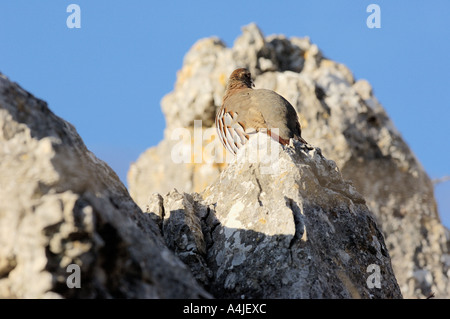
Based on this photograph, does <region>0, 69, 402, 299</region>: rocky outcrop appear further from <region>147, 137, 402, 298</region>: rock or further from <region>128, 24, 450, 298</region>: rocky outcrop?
<region>128, 24, 450, 298</region>: rocky outcrop

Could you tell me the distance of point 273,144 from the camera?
5.70 meters

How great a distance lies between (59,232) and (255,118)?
5.10 meters

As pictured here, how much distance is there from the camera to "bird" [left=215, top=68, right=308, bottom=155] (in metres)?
7.99

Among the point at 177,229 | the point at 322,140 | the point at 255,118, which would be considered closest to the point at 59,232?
the point at 177,229

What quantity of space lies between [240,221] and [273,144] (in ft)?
2.70

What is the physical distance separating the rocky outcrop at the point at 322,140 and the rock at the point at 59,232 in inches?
442

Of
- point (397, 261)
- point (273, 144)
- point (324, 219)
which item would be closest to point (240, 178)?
point (273, 144)

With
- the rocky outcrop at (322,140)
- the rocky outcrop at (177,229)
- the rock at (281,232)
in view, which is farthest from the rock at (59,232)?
the rocky outcrop at (322,140)

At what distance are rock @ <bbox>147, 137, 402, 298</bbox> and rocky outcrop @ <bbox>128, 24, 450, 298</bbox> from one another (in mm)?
9251

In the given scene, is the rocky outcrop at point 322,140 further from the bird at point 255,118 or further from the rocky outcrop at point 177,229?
the rocky outcrop at point 177,229

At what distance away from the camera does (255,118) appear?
8.34 m

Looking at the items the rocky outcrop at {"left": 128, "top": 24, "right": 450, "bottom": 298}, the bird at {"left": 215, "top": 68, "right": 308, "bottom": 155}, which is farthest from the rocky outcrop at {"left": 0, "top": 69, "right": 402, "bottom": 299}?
the rocky outcrop at {"left": 128, "top": 24, "right": 450, "bottom": 298}

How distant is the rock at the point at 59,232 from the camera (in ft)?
11.5

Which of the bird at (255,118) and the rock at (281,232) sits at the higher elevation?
the bird at (255,118)
